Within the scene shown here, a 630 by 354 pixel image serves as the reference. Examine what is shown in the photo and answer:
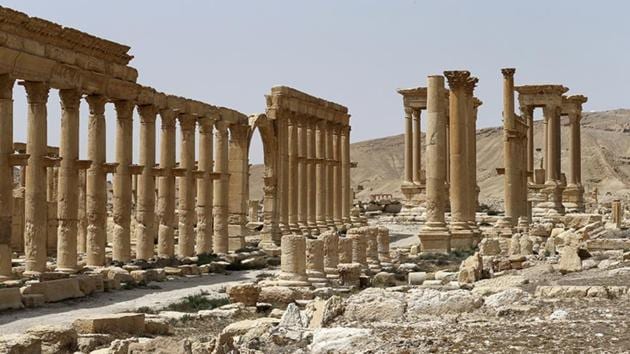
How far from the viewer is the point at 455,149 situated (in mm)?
35250

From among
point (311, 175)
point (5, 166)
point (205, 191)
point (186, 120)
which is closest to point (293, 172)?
point (311, 175)

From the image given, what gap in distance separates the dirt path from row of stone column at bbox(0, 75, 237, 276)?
303 cm

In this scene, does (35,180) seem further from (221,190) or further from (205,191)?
(221,190)

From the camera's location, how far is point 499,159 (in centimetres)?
12238

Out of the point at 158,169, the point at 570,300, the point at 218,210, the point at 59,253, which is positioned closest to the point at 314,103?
the point at 218,210

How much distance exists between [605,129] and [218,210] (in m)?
112

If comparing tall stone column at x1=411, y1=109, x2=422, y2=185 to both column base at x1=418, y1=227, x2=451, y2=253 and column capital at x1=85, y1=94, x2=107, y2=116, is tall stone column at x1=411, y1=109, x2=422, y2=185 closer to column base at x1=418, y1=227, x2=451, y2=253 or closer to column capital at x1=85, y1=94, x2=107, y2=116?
column base at x1=418, y1=227, x2=451, y2=253

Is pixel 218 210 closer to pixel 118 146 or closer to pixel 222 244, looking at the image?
pixel 222 244

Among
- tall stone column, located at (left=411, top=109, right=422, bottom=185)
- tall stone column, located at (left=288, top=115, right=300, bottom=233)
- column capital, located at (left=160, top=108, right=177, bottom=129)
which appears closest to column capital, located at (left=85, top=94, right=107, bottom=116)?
column capital, located at (left=160, top=108, right=177, bottom=129)

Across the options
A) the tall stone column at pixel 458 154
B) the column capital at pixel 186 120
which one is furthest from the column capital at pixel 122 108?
the tall stone column at pixel 458 154

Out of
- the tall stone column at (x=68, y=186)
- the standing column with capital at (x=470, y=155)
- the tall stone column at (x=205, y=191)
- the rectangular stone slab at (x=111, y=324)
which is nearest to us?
the rectangular stone slab at (x=111, y=324)

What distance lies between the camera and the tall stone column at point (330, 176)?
163ft

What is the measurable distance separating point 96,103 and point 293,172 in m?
16.9

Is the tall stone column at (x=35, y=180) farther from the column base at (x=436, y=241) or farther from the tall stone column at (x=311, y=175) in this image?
the tall stone column at (x=311, y=175)
